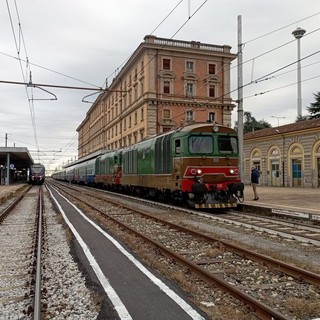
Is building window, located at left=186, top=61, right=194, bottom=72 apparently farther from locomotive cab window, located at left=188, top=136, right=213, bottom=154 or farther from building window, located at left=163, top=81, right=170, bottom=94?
locomotive cab window, located at left=188, top=136, right=213, bottom=154

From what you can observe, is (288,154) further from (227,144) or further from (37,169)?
(37,169)

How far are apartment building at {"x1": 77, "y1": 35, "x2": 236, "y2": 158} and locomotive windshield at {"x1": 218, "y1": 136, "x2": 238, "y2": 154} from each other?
127 ft

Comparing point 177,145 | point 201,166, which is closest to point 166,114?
point 177,145

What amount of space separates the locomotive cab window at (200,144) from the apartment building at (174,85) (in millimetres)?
39321

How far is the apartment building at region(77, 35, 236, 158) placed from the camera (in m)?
58.7

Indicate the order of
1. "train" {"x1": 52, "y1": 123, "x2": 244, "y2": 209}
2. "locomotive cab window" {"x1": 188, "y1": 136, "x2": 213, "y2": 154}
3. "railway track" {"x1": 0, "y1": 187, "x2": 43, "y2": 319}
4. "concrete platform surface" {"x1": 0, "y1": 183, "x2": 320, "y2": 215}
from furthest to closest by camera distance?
"locomotive cab window" {"x1": 188, "y1": 136, "x2": 213, "y2": 154}
"train" {"x1": 52, "y1": 123, "x2": 244, "y2": 209}
"concrete platform surface" {"x1": 0, "y1": 183, "x2": 320, "y2": 215}
"railway track" {"x1": 0, "y1": 187, "x2": 43, "y2": 319}

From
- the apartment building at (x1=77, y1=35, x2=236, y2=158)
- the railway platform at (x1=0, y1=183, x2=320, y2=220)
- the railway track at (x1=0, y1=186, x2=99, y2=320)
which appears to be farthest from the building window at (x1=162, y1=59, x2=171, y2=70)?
the railway track at (x1=0, y1=186, x2=99, y2=320)

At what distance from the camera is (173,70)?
6041cm

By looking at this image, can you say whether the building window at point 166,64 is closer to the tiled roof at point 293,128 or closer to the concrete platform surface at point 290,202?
the tiled roof at point 293,128

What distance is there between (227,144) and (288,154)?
22910 mm

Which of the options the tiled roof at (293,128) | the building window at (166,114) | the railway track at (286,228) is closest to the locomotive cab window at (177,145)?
the railway track at (286,228)

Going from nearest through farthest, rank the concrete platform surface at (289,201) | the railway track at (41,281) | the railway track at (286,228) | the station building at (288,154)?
1. the railway track at (41,281)
2. the railway track at (286,228)
3. the concrete platform surface at (289,201)
4. the station building at (288,154)

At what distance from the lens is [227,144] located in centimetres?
1691

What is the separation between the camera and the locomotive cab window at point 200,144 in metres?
16.1
